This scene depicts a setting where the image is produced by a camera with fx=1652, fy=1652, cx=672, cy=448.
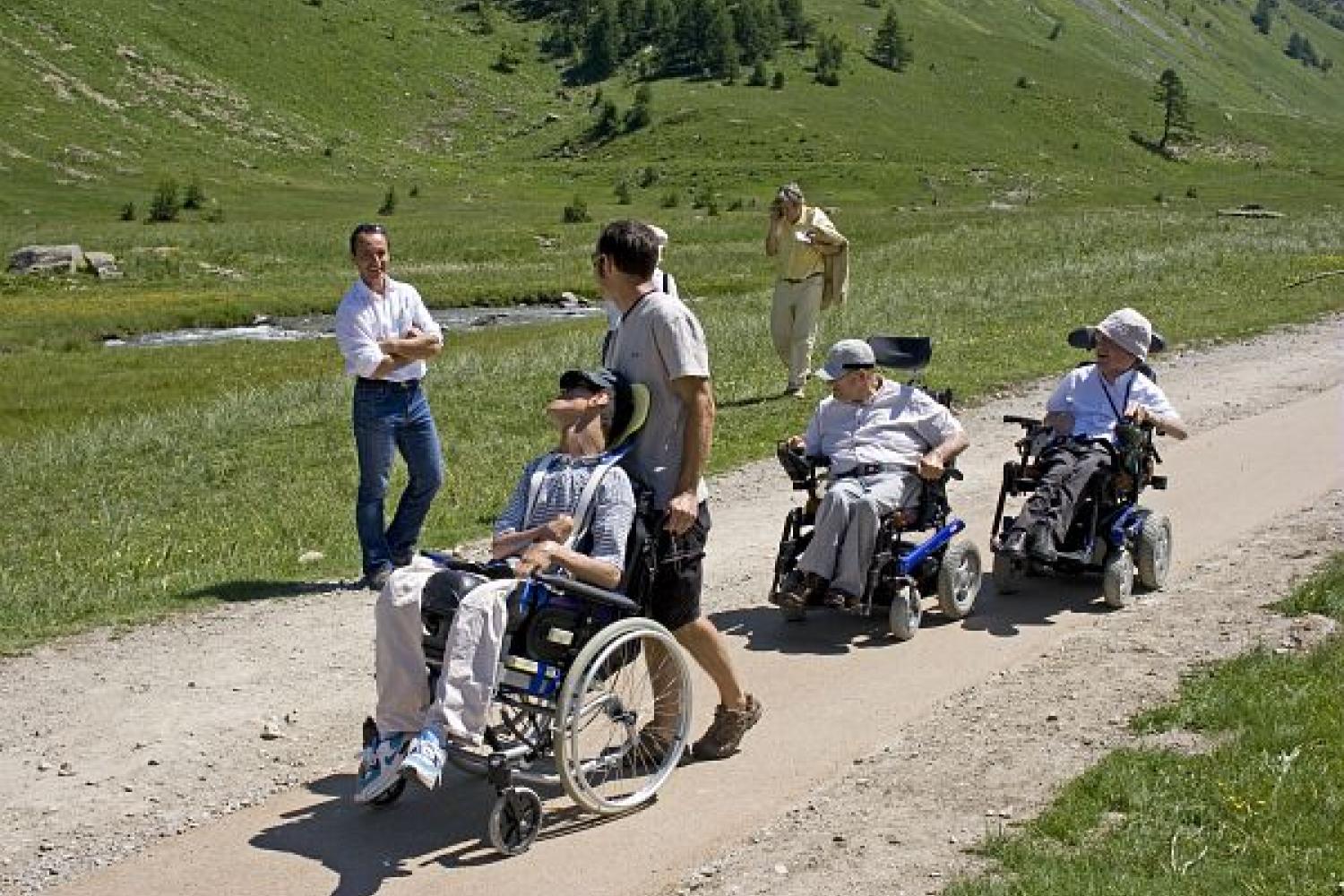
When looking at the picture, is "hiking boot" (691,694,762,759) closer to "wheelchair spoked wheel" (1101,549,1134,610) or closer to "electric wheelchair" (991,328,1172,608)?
"electric wheelchair" (991,328,1172,608)

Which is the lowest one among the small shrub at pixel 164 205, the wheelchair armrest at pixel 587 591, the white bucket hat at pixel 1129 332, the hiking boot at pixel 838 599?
the small shrub at pixel 164 205

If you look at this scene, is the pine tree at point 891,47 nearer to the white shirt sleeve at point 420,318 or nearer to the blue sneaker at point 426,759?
the white shirt sleeve at point 420,318

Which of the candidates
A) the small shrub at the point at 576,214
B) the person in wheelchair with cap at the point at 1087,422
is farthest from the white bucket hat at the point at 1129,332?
the small shrub at the point at 576,214

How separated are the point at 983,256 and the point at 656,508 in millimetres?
37848

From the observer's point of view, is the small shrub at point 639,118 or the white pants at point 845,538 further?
the small shrub at point 639,118

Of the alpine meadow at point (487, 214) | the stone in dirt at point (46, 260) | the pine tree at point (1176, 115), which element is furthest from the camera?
the pine tree at point (1176, 115)

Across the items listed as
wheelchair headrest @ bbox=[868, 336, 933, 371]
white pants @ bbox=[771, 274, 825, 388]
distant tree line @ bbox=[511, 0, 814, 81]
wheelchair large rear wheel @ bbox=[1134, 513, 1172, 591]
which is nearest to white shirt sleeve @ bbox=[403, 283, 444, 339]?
wheelchair headrest @ bbox=[868, 336, 933, 371]

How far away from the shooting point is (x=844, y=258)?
19.4 m

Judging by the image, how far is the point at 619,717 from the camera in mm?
7559

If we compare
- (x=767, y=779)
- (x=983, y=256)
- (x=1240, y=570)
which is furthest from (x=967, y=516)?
(x=983, y=256)

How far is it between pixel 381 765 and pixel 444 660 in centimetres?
58

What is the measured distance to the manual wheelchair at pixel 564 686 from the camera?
695 centimetres

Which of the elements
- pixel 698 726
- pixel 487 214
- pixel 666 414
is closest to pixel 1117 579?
pixel 698 726

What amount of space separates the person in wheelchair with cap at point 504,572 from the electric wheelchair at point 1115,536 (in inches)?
162
